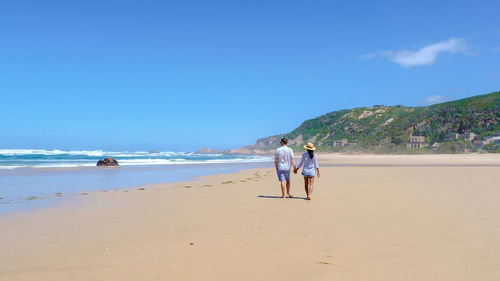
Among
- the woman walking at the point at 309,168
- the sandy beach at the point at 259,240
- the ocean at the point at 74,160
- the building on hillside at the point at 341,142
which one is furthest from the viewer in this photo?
the building on hillside at the point at 341,142

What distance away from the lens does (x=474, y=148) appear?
58.0 meters

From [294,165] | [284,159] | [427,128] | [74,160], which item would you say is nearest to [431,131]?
[427,128]

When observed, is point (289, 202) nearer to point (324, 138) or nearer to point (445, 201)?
point (445, 201)

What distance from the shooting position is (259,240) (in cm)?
462

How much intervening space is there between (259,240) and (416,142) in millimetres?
79392

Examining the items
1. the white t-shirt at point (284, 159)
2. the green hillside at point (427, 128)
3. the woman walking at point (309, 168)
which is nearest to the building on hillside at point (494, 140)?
the green hillside at point (427, 128)

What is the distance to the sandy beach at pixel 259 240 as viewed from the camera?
3.42 m

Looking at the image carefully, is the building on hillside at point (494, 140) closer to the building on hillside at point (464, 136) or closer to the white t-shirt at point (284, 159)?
the building on hillside at point (464, 136)

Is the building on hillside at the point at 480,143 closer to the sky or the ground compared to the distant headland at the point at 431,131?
closer to the ground

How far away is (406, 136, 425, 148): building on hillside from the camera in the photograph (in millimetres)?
72812

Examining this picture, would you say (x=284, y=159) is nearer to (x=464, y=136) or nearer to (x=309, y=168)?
(x=309, y=168)

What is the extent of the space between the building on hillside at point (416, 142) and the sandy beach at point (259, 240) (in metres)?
72.1

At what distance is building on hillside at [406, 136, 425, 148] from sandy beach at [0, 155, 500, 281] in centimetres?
7208

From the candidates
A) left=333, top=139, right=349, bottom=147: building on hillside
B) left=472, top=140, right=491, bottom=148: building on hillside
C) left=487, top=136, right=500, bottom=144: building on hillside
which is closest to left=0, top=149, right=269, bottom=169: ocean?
left=472, top=140, right=491, bottom=148: building on hillside
